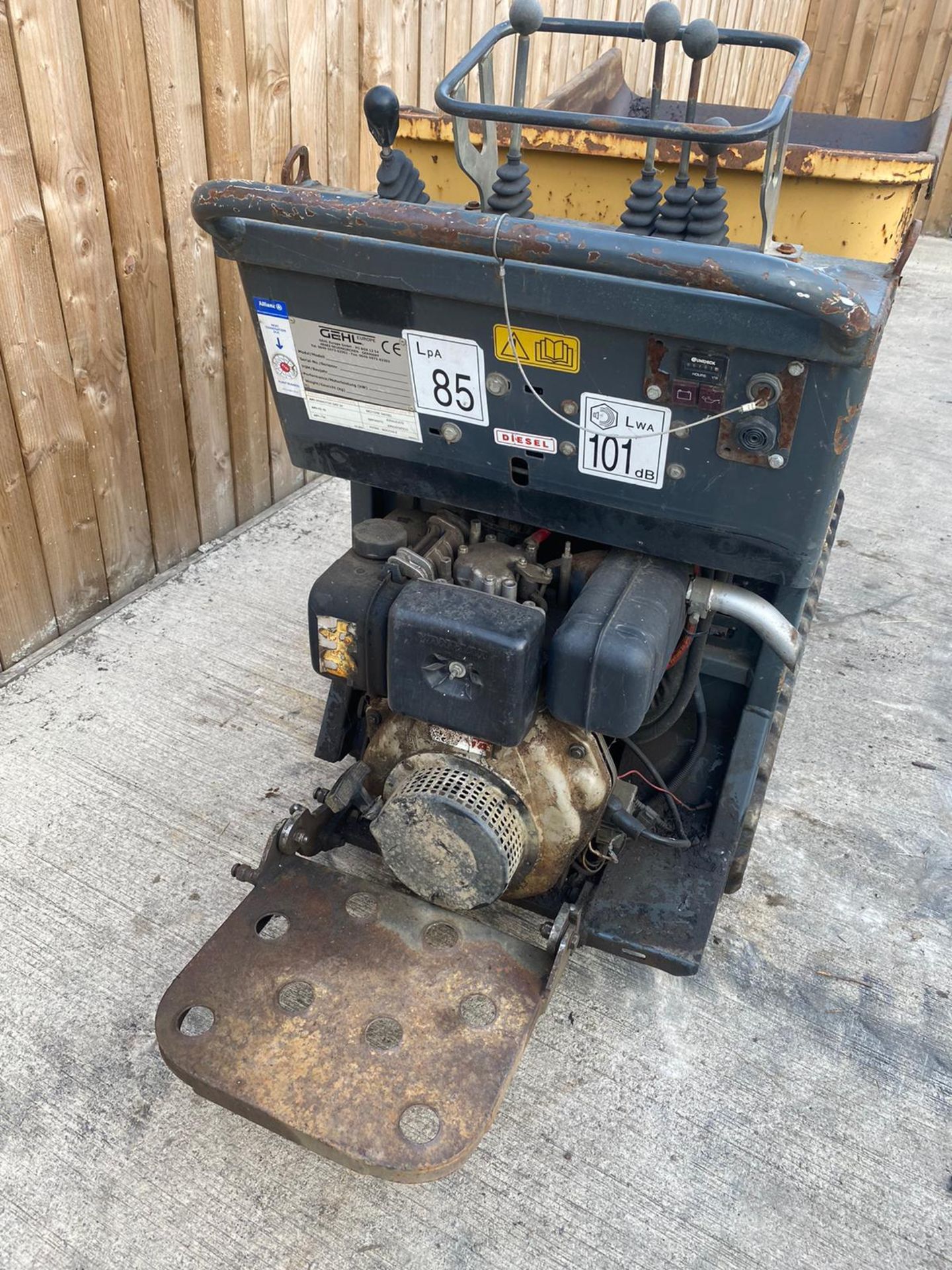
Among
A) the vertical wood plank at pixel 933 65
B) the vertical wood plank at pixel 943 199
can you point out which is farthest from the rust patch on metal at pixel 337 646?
the vertical wood plank at pixel 943 199

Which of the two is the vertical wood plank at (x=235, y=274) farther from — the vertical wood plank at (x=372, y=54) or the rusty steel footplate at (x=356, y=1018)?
the rusty steel footplate at (x=356, y=1018)

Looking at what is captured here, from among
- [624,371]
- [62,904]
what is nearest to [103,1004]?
[62,904]

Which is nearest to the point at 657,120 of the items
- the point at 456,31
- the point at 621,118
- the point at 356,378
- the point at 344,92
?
the point at 621,118

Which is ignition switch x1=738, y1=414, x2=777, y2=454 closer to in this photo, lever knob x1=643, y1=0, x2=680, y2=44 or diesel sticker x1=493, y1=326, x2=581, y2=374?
diesel sticker x1=493, y1=326, x2=581, y2=374

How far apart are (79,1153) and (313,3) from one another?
2.94m

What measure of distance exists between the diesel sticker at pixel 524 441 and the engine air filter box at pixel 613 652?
23 cm

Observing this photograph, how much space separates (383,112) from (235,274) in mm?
1573

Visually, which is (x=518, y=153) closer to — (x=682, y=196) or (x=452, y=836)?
(x=682, y=196)

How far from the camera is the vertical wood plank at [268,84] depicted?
2662 mm

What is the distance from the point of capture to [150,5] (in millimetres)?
2324

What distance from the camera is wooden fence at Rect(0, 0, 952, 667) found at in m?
2.20

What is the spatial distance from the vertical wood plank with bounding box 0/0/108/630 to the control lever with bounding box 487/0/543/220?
4.08 feet

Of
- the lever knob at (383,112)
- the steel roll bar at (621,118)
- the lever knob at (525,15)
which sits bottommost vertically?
the lever knob at (383,112)

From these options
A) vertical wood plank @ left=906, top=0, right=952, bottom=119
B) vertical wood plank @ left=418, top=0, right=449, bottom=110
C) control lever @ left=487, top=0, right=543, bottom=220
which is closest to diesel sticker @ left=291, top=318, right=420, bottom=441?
control lever @ left=487, top=0, right=543, bottom=220
